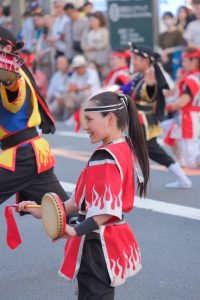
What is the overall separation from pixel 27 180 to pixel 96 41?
1132cm

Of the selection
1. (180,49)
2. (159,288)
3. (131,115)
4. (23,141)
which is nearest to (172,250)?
(159,288)

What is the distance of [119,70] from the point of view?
10.9 m

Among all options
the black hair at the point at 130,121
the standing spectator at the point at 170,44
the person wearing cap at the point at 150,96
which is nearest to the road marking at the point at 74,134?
the standing spectator at the point at 170,44

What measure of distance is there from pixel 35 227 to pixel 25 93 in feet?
7.53

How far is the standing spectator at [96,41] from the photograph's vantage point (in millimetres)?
16641

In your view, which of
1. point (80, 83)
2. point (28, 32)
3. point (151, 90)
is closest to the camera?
point (151, 90)

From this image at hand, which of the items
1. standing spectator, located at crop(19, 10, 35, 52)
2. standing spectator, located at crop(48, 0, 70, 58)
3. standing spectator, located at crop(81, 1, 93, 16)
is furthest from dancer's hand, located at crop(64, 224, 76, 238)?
standing spectator, located at crop(19, 10, 35, 52)

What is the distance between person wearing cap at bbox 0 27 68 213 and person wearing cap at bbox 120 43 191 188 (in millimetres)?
3446

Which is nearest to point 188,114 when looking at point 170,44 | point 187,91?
point 187,91

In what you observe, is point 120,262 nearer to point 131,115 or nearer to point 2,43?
point 131,115

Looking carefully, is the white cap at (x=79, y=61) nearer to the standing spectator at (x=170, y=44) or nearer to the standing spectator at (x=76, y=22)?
the standing spectator at (x=76, y=22)

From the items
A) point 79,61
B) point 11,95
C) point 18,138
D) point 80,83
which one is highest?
point 11,95

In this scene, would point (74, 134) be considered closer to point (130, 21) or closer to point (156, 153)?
point (130, 21)

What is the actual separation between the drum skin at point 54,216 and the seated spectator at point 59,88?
13.1m
